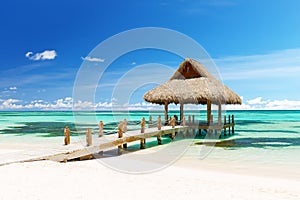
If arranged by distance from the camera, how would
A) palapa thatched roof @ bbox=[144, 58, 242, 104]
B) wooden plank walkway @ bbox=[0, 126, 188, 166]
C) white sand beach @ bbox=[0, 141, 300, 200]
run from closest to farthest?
white sand beach @ bbox=[0, 141, 300, 200] → wooden plank walkway @ bbox=[0, 126, 188, 166] → palapa thatched roof @ bbox=[144, 58, 242, 104]

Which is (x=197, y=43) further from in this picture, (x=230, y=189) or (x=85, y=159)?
(x=230, y=189)

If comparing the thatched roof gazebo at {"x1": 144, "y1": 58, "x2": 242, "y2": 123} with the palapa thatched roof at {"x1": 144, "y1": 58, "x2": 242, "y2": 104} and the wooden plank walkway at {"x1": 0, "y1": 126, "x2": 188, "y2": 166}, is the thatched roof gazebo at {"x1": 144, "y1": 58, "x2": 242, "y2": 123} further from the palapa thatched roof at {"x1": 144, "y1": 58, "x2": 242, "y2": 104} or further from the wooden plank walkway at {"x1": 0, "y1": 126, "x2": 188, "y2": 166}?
the wooden plank walkway at {"x1": 0, "y1": 126, "x2": 188, "y2": 166}

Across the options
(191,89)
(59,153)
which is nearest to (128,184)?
(59,153)

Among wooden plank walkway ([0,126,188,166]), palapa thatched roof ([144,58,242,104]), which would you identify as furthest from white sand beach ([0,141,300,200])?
palapa thatched roof ([144,58,242,104])

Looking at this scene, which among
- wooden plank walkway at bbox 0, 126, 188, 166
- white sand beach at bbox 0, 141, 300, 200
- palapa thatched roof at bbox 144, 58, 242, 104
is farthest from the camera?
palapa thatched roof at bbox 144, 58, 242, 104

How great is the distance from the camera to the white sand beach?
17.6ft

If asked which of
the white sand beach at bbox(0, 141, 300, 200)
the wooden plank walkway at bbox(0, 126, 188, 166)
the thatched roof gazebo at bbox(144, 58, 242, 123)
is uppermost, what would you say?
the thatched roof gazebo at bbox(144, 58, 242, 123)

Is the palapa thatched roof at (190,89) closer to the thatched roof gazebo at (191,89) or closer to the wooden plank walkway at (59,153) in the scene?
the thatched roof gazebo at (191,89)

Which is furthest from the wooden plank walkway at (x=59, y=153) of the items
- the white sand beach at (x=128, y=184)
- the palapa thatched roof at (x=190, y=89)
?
the palapa thatched roof at (x=190, y=89)

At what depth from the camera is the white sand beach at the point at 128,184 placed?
5.37 metres

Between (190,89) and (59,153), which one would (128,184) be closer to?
(59,153)

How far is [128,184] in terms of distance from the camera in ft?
20.1

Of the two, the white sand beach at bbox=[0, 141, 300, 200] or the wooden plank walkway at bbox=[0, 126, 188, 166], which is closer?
the white sand beach at bbox=[0, 141, 300, 200]

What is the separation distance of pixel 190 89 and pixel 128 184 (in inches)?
424
